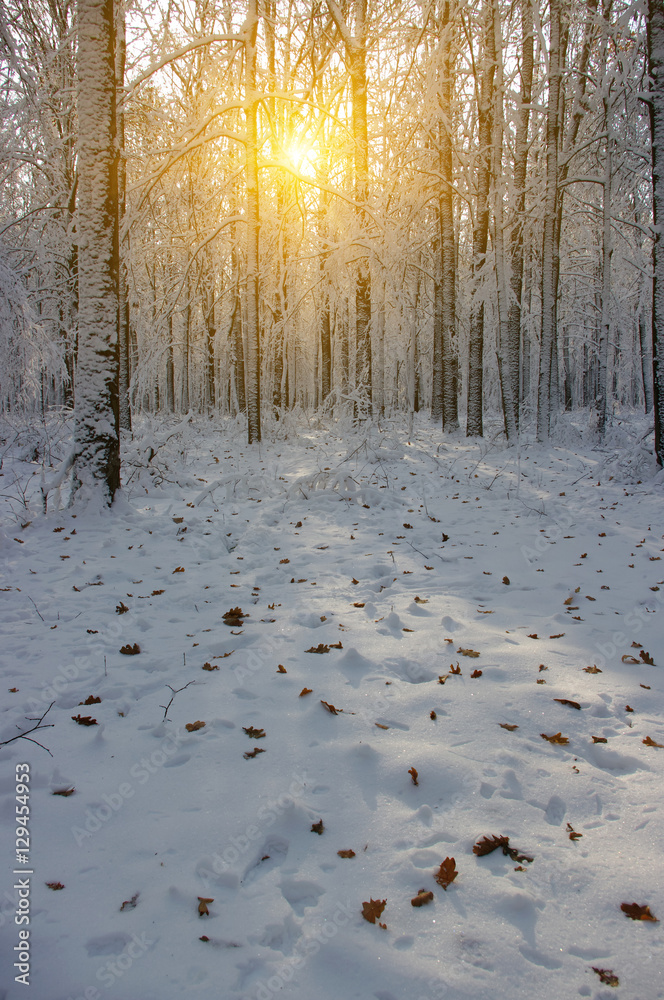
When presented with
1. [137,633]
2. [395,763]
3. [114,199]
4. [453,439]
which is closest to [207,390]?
[453,439]

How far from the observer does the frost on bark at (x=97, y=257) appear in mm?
6000

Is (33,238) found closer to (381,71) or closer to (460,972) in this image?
(381,71)

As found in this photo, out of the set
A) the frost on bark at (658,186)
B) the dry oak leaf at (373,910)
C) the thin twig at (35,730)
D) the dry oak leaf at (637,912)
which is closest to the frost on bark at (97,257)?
the thin twig at (35,730)

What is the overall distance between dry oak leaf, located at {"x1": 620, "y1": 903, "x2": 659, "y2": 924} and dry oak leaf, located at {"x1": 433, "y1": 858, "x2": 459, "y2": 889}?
0.52 m

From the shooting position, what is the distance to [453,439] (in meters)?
13.3

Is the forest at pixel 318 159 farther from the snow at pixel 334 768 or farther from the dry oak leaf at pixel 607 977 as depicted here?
the dry oak leaf at pixel 607 977

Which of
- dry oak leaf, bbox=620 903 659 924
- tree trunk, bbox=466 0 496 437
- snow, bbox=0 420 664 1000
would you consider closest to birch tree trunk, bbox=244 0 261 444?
tree trunk, bbox=466 0 496 437

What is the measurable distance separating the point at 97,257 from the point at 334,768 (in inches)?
242

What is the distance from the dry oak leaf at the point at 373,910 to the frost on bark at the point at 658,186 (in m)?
8.08

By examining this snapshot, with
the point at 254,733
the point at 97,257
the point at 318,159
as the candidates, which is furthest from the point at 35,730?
the point at 318,159

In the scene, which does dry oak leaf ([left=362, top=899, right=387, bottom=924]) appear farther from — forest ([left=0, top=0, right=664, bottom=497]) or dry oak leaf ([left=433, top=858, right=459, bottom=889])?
forest ([left=0, top=0, right=664, bottom=497])

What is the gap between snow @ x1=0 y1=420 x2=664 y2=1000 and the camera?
62.7 inches

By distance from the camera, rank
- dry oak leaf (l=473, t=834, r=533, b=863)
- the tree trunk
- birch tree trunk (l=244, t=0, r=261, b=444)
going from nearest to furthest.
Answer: dry oak leaf (l=473, t=834, r=533, b=863) < birch tree trunk (l=244, t=0, r=261, b=444) < the tree trunk

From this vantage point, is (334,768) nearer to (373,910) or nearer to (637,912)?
(373,910)
